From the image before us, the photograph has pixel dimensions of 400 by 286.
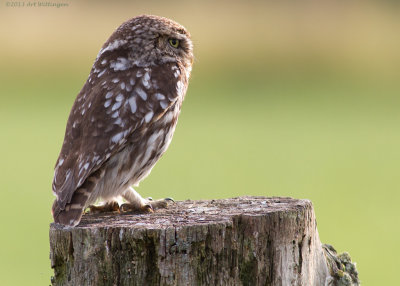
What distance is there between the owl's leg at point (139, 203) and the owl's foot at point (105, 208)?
7 centimetres

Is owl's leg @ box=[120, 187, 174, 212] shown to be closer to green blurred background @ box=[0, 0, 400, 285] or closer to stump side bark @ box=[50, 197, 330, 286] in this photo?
stump side bark @ box=[50, 197, 330, 286]

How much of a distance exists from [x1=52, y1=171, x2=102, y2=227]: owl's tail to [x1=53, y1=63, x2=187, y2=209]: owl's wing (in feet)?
0.09

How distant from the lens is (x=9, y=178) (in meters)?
Answer: 12.8

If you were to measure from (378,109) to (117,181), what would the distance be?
13896 mm

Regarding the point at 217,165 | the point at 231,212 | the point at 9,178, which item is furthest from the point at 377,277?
the point at 9,178

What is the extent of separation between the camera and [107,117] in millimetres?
4078

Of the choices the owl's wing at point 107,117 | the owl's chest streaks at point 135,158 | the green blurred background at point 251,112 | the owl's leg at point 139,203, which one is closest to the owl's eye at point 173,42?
the owl's wing at point 107,117

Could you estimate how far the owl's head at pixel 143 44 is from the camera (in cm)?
446

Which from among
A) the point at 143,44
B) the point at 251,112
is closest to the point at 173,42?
the point at 143,44

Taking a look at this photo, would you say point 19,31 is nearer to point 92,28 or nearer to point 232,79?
point 92,28

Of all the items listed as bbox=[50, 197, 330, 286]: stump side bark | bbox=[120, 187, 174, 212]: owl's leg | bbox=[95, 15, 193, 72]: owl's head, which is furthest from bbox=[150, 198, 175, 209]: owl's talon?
bbox=[95, 15, 193, 72]: owl's head

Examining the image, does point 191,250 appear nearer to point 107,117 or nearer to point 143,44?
point 107,117

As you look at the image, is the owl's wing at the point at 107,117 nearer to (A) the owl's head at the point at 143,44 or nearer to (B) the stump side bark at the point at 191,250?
(A) the owl's head at the point at 143,44

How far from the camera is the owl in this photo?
3.98m
